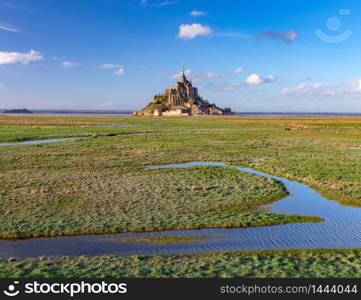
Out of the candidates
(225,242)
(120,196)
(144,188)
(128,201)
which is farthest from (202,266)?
(144,188)

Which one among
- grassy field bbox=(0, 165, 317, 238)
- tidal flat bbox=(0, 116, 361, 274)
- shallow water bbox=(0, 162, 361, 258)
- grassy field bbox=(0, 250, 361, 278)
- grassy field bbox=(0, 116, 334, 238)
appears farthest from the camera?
tidal flat bbox=(0, 116, 361, 274)

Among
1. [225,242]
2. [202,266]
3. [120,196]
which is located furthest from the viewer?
[120,196]

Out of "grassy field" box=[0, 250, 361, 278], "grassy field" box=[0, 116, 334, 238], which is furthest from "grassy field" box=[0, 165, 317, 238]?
"grassy field" box=[0, 250, 361, 278]

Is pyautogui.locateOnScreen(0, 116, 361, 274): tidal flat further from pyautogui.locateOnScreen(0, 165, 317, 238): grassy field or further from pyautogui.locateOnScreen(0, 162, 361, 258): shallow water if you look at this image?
pyautogui.locateOnScreen(0, 162, 361, 258): shallow water

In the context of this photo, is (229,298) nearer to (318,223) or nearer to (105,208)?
(318,223)

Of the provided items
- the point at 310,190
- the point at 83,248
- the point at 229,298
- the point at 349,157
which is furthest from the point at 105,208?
the point at 349,157

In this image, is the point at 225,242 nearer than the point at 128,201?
Yes

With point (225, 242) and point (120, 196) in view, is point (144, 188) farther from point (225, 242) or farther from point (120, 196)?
point (225, 242)

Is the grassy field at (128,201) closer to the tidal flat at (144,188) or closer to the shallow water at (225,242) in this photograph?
the tidal flat at (144,188)

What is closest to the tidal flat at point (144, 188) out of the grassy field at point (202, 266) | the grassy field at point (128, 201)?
the grassy field at point (128, 201)
